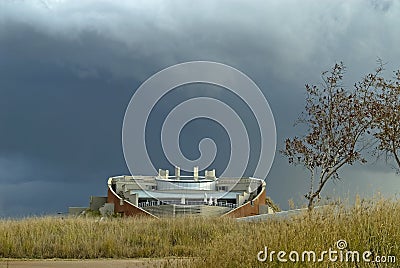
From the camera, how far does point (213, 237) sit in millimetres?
13867

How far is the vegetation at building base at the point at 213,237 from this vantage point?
8.09 m

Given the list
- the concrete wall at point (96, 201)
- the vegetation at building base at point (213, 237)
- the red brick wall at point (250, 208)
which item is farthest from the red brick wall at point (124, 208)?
the vegetation at building base at point (213, 237)

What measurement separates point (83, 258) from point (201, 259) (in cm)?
574

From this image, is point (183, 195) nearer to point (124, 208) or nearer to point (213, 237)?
point (124, 208)

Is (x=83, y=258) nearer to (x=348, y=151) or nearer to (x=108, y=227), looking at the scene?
(x=108, y=227)

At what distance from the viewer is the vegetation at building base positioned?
26.6 feet

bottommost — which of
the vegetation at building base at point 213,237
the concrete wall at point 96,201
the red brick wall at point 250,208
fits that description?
the vegetation at building base at point 213,237

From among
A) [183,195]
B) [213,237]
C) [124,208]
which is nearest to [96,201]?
[124,208]

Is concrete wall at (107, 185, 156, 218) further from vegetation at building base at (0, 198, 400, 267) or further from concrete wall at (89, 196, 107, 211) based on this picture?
vegetation at building base at (0, 198, 400, 267)

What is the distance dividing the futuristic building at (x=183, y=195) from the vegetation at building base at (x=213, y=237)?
19319mm

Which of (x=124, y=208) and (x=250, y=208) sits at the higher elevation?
(x=124, y=208)

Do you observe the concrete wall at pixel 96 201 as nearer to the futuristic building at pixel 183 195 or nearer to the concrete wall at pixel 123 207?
the futuristic building at pixel 183 195

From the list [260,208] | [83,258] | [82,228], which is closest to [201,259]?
[83,258]

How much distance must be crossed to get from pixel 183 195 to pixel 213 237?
27.1m
